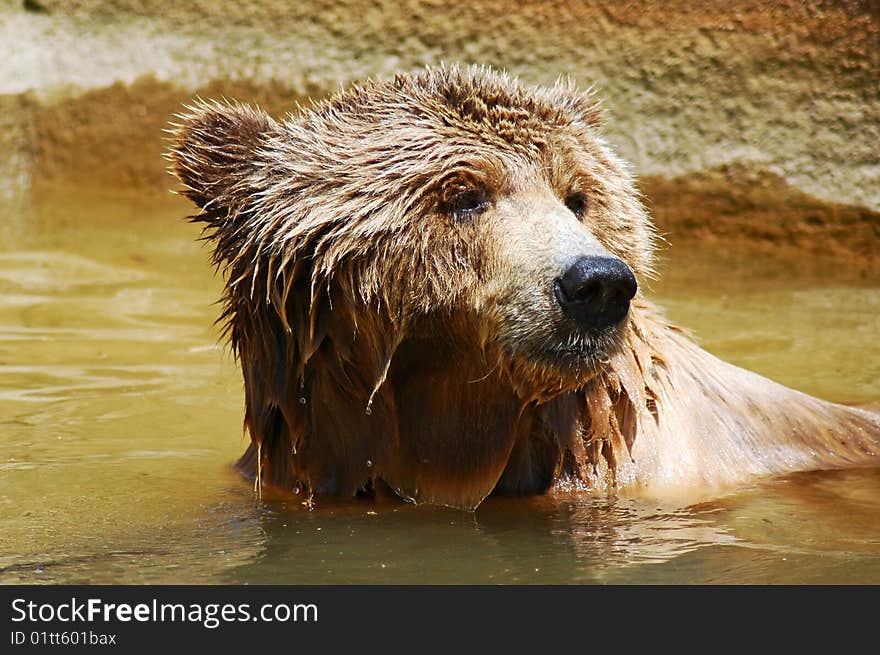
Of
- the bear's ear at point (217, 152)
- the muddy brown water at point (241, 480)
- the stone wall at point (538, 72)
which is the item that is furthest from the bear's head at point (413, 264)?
the stone wall at point (538, 72)

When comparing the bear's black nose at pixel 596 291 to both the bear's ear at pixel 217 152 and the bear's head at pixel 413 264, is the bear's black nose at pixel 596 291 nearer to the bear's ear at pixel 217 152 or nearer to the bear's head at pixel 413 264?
the bear's head at pixel 413 264

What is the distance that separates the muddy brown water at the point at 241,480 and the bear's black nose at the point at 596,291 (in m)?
0.78

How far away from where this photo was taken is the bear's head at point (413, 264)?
472 centimetres

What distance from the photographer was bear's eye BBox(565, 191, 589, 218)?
16.6 feet

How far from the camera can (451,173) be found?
15.9 feet

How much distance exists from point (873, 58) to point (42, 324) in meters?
6.03

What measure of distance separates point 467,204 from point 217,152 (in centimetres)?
99

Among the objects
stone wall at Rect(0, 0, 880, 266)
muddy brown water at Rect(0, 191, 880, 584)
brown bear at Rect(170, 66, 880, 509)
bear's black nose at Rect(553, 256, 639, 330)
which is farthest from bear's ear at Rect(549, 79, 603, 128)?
stone wall at Rect(0, 0, 880, 266)

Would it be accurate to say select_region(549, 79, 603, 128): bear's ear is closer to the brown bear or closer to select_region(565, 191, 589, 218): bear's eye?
the brown bear

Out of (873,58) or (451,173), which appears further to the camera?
(873,58)
